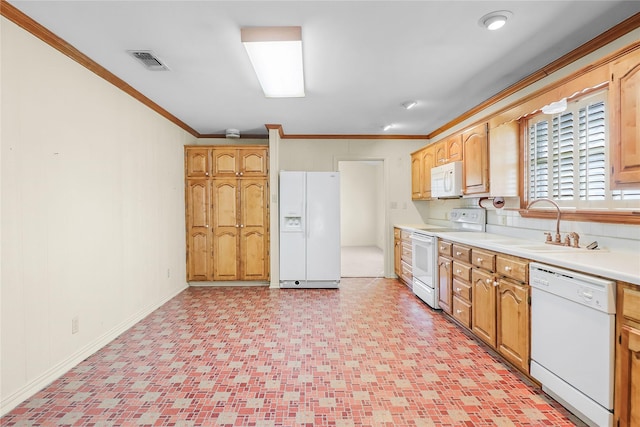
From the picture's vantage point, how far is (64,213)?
236 cm

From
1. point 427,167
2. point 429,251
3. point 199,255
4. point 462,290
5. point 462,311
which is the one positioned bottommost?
point 462,311

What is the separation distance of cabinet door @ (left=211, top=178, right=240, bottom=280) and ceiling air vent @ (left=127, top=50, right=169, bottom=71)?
219 cm

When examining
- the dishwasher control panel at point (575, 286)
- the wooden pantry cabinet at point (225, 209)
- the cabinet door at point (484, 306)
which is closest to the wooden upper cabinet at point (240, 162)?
the wooden pantry cabinet at point (225, 209)

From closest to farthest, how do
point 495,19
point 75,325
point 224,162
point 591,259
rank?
point 591,259 → point 495,19 → point 75,325 → point 224,162

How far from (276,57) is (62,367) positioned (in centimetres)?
283

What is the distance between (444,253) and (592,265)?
5.75 feet

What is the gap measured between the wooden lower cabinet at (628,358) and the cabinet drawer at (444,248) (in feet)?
5.77

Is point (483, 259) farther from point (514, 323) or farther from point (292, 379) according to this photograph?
point (292, 379)

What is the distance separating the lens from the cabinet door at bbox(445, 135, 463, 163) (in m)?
3.73

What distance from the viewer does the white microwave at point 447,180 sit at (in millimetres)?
3719

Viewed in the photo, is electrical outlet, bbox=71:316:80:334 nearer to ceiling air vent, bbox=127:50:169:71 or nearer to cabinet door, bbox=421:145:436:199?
ceiling air vent, bbox=127:50:169:71

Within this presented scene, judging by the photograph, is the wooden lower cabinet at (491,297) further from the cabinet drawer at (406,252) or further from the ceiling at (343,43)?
the ceiling at (343,43)

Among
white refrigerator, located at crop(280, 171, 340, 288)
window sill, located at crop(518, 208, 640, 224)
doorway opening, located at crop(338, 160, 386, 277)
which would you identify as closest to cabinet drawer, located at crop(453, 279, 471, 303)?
Result: window sill, located at crop(518, 208, 640, 224)

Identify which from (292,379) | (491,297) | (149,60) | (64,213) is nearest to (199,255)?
(64,213)
